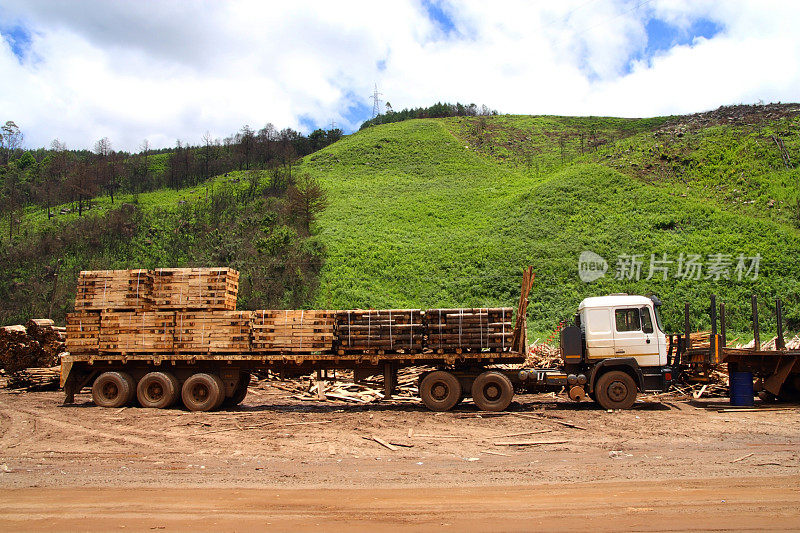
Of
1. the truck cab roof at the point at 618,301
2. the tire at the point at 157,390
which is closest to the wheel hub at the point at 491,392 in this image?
the truck cab roof at the point at 618,301

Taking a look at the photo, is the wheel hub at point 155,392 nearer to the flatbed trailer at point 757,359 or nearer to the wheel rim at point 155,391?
the wheel rim at point 155,391

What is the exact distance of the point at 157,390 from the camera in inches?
593

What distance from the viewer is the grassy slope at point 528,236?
3412 centimetres

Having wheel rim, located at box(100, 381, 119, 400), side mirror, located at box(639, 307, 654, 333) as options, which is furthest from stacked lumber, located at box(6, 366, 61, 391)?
side mirror, located at box(639, 307, 654, 333)

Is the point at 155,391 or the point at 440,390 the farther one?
the point at 155,391

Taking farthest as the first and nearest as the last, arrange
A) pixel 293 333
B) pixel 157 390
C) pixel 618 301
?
pixel 157 390 → pixel 293 333 → pixel 618 301

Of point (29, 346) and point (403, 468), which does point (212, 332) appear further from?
point (29, 346)

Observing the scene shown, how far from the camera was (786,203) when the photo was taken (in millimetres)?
41688

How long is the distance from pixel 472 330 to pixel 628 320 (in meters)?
4.07

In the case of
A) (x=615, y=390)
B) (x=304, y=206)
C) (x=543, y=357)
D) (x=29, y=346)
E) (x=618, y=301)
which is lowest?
(x=615, y=390)

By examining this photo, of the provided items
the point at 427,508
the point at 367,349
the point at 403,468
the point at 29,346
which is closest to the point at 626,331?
the point at 367,349

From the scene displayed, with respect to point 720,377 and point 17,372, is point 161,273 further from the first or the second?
point 720,377

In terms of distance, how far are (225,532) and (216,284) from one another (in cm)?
973

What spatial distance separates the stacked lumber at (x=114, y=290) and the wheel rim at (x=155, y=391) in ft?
7.11
